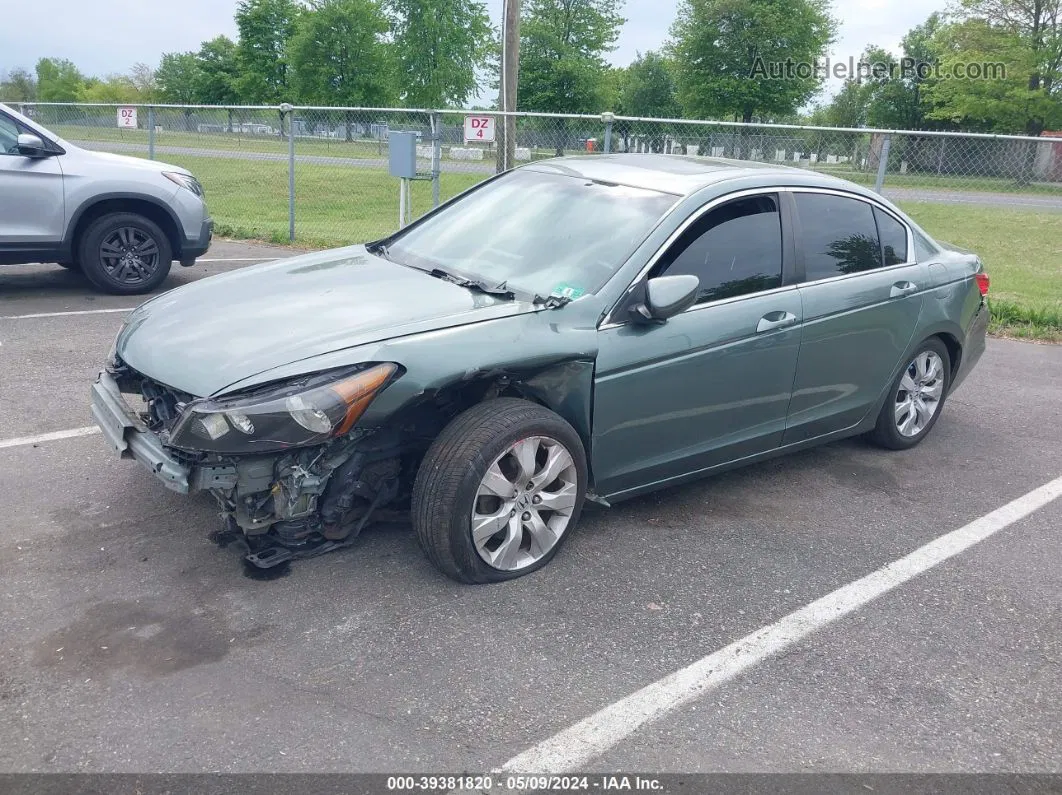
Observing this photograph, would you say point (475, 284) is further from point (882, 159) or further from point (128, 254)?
point (882, 159)

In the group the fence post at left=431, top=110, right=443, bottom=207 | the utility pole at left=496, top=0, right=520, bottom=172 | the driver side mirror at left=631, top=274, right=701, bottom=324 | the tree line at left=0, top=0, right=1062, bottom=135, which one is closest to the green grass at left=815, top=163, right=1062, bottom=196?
the fence post at left=431, top=110, right=443, bottom=207

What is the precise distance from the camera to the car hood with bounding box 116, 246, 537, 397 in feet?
11.4

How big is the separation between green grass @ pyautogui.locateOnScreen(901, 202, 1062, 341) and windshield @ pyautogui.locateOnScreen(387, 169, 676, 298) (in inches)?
281

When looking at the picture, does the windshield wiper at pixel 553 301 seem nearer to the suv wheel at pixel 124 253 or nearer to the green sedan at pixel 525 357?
the green sedan at pixel 525 357

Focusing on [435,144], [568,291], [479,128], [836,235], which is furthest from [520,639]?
[479,128]

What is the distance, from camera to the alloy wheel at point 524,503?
3.60 meters

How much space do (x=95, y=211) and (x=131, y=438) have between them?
5.82 meters

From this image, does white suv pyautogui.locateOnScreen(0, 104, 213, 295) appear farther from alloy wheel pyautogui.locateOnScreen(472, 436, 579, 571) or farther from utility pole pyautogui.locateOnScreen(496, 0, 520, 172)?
utility pole pyautogui.locateOnScreen(496, 0, 520, 172)

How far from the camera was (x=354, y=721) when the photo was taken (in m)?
2.84

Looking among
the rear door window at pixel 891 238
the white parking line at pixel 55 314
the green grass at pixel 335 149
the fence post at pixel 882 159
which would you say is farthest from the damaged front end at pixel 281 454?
the green grass at pixel 335 149

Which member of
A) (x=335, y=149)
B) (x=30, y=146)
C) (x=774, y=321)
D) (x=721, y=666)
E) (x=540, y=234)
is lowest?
(x=721, y=666)

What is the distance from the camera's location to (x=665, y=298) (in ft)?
12.6

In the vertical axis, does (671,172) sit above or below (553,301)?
above

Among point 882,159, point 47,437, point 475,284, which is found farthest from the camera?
point 882,159
